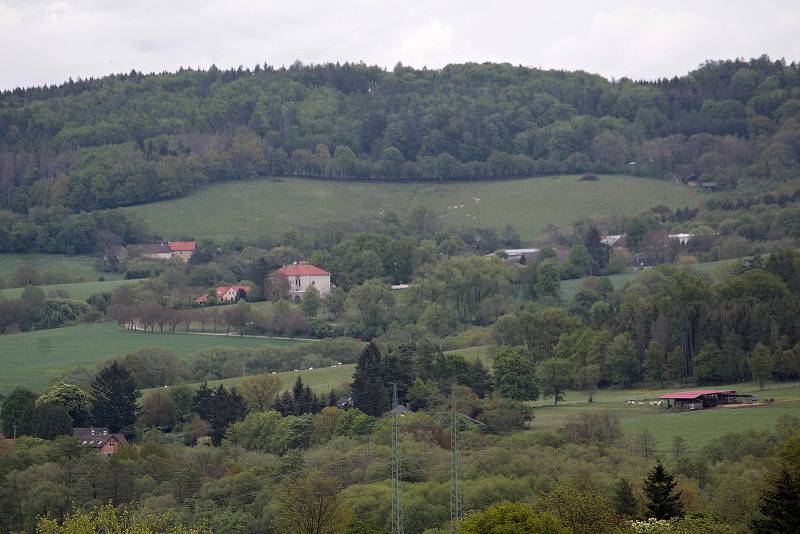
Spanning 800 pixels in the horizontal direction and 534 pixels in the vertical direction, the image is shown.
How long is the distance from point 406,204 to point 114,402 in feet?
350

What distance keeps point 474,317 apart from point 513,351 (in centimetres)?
3627

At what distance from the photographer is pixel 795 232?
144 meters

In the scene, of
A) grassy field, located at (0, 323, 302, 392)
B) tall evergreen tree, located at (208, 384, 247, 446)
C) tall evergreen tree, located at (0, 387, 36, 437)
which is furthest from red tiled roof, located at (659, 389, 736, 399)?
grassy field, located at (0, 323, 302, 392)

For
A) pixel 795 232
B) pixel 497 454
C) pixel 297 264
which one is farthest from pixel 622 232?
pixel 497 454

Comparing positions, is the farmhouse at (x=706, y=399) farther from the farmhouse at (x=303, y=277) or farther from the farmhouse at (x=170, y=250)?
the farmhouse at (x=170, y=250)

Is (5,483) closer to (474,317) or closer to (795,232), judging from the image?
(474,317)

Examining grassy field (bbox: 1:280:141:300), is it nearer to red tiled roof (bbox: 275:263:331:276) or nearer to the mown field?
red tiled roof (bbox: 275:263:331:276)

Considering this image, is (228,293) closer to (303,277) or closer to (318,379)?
(303,277)

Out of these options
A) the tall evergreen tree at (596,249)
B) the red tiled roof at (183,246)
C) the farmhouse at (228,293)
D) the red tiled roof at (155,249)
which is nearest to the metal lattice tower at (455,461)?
the farmhouse at (228,293)

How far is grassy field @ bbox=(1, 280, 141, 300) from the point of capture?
138 metres

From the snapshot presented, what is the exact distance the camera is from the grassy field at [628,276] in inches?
5098

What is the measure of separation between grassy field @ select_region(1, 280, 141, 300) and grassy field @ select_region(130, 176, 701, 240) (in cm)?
2785

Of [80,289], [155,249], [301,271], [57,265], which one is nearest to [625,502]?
[80,289]

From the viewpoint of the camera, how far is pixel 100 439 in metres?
88.7
